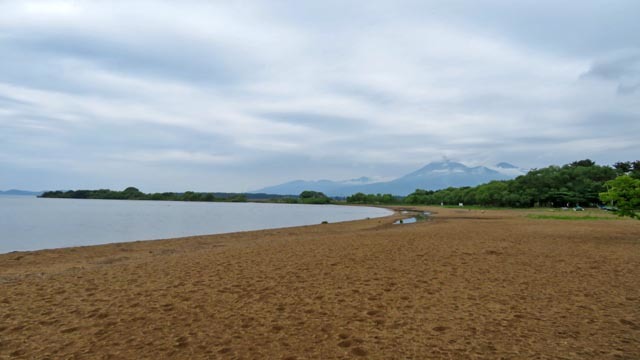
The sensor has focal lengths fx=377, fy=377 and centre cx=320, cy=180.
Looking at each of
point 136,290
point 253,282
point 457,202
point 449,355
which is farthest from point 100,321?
point 457,202

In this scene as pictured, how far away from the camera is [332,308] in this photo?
693 cm

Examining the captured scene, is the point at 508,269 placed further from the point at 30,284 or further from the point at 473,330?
the point at 30,284

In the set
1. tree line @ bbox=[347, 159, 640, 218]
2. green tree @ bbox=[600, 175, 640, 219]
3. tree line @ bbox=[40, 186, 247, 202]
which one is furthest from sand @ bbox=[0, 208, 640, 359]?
tree line @ bbox=[40, 186, 247, 202]

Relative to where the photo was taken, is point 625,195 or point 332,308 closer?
point 332,308

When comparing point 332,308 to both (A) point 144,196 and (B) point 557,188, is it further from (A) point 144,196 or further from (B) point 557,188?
(A) point 144,196

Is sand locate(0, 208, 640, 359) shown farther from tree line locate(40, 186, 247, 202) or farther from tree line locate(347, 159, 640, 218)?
tree line locate(40, 186, 247, 202)

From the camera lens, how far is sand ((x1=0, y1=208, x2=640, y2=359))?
16.7 feet

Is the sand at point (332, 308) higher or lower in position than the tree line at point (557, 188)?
lower

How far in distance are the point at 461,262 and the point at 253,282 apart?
6.37 meters

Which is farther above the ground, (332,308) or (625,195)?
(625,195)

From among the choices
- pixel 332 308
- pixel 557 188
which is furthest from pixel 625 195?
pixel 557 188

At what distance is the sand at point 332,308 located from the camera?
5078 mm

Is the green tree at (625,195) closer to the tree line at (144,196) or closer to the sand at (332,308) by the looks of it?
the sand at (332,308)

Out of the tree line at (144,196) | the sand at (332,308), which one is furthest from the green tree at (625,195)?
the tree line at (144,196)
